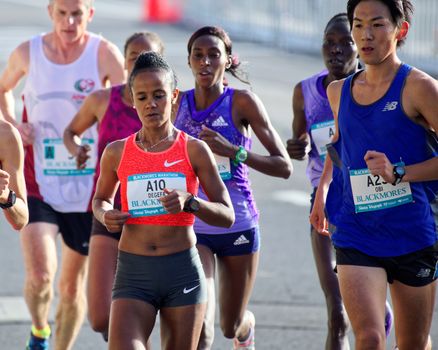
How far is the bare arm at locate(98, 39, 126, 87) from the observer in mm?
8414

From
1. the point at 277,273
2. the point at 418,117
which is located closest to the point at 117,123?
the point at 418,117

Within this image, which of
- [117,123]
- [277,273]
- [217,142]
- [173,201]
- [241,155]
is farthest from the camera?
[277,273]

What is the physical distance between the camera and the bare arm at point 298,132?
7809mm

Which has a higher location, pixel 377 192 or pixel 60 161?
pixel 377 192

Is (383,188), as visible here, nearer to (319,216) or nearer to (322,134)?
(319,216)

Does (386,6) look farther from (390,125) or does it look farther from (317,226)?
(317,226)

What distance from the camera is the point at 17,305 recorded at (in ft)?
30.8

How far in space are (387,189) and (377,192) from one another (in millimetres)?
49

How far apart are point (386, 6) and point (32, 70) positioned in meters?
3.13

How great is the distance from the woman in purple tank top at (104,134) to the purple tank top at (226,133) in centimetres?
50

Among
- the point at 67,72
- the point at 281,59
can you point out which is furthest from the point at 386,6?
the point at 281,59

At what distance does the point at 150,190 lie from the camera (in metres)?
5.95

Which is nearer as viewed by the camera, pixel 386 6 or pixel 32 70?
pixel 386 6

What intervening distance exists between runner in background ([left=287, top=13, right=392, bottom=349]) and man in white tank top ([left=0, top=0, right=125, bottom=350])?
4.23ft
